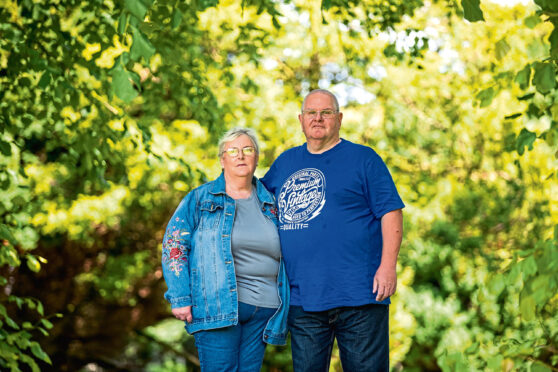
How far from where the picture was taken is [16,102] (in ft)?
14.6

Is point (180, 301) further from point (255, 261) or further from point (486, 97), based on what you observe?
point (486, 97)

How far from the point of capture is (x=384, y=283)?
2.73 metres

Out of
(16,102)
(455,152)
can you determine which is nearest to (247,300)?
(16,102)

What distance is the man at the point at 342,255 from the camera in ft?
9.09

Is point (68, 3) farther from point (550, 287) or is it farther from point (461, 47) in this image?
point (461, 47)

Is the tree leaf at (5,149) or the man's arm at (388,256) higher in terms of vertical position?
the tree leaf at (5,149)

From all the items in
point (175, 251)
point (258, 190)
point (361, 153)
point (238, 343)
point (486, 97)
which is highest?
point (486, 97)

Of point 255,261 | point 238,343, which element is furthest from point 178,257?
point 238,343

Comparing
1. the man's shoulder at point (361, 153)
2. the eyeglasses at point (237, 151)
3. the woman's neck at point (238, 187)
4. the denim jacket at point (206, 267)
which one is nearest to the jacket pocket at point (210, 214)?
the denim jacket at point (206, 267)

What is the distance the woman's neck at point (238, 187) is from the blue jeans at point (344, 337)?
57cm

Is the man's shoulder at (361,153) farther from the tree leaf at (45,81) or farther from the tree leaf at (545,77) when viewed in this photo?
the tree leaf at (45,81)

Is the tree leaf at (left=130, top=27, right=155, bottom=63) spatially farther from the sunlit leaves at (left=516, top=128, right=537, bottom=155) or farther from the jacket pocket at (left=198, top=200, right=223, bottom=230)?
the sunlit leaves at (left=516, top=128, right=537, bottom=155)

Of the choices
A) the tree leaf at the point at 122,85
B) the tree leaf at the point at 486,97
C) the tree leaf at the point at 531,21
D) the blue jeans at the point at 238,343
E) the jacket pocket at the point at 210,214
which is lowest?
the blue jeans at the point at 238,343

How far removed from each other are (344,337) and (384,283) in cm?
32
